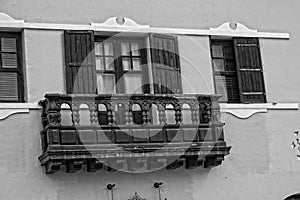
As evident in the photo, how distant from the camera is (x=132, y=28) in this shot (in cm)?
1816

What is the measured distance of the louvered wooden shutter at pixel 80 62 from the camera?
17.2 metres

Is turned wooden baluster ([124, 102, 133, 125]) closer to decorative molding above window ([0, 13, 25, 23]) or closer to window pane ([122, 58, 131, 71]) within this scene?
window pane ([122, 58, 131, 71])

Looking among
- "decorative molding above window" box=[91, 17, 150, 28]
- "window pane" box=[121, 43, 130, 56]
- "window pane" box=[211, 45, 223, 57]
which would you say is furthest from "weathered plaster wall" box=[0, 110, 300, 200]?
"decorative molding above window" box=[91, 17, 150, 28]

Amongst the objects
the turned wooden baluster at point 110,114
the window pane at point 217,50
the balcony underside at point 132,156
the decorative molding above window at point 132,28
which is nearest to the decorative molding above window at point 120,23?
the decorative molding above window at point 132,28

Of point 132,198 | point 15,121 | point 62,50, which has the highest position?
point 62,50

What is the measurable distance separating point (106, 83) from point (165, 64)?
140 centimetres

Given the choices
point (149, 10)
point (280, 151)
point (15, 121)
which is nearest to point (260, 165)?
point (280, 151)

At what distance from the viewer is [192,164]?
687 inches

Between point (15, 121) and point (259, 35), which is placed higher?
point (259, 35)

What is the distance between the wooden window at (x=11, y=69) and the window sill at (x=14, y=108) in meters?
0.25

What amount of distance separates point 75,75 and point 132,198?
114 inches

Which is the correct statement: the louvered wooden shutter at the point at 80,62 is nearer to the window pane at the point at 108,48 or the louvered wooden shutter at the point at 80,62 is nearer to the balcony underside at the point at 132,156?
the window pane at the point at 108,48

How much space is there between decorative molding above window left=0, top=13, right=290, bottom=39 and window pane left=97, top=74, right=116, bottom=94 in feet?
3.44

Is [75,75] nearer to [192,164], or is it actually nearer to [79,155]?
[79,155]
